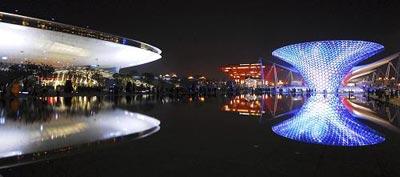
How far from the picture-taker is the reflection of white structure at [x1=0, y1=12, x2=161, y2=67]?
44.2m

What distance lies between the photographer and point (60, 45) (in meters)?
53.8

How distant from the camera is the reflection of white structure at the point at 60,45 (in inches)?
1740

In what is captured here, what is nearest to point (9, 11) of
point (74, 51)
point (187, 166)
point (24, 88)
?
point (24, 88)

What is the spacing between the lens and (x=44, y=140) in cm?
721

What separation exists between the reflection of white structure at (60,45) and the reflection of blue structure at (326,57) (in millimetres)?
29285

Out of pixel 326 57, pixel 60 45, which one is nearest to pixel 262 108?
pixel 60 45

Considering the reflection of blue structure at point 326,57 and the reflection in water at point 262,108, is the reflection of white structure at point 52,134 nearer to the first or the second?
the reflection in water at point 262,108

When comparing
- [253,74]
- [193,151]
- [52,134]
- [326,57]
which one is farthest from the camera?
[253,74]

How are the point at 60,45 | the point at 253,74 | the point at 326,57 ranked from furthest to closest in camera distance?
the point at 253,74
the point at 326,57
the point at 60,45

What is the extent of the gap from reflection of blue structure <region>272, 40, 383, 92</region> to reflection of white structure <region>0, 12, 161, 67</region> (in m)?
29.3

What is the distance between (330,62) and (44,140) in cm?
7203

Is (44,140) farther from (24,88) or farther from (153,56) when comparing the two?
(153,56)

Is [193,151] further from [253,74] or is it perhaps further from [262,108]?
[253,74]

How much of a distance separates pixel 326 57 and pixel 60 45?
162 feet
